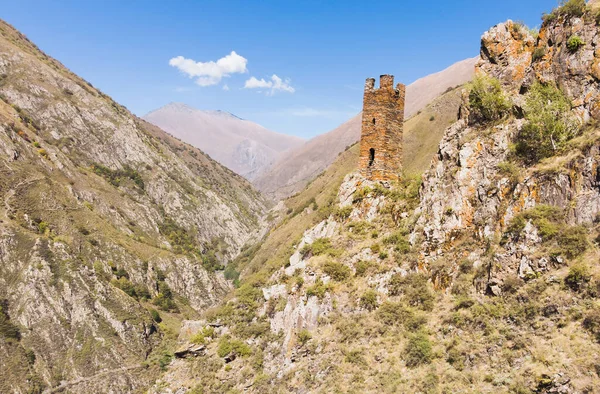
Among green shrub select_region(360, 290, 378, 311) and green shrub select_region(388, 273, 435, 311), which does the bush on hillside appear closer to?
green shrub select_region(388, 273, 435, 311)

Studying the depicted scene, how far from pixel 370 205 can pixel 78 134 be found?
422 feet

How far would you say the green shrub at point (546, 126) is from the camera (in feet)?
43.8

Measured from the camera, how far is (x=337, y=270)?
17.0 metres

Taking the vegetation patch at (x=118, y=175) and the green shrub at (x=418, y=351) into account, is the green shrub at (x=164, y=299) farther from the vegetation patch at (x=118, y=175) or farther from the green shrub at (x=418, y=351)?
the green shrub at (x=418, y=351)

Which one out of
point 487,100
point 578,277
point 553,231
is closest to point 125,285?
point 487,100

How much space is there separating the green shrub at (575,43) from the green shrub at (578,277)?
28.2 ft

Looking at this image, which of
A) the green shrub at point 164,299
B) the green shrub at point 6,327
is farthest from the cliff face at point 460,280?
the green shrub at point 164,299

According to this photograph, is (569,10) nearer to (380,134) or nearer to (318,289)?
(380,134)

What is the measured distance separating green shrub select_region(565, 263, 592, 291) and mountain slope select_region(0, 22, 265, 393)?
182ft

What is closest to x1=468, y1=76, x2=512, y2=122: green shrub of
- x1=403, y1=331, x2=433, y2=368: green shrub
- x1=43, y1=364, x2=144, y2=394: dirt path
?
x1=403, y1=331, x2=433, y2=368: green shrub

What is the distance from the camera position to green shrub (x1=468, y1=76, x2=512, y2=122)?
1570 cm

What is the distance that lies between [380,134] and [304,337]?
10655mm

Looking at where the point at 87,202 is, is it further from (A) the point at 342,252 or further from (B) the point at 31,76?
(A) the point at 342,252

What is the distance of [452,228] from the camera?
14.6 meters
